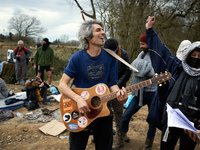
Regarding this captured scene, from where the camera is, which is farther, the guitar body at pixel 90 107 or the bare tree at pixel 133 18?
the bare tree at pixel 133 18

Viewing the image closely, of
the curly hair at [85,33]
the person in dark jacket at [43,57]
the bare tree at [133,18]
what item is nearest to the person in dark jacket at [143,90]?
the curly hair at [85,33]

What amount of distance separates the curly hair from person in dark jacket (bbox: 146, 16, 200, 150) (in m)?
0.66

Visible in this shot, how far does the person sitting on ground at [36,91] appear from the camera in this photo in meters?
5.46

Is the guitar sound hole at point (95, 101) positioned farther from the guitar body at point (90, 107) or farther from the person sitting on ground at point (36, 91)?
the person sitting on ground at point (36, 91)

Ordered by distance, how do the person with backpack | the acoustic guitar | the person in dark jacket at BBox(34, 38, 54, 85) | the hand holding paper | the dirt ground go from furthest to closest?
the person with backpack < the person in dark jacket at BBox(34, 38, 54, 85) < the dirt ground < the acoustic guitar < the hand holding paper

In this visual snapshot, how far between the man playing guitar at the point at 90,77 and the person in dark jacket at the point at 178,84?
502mm

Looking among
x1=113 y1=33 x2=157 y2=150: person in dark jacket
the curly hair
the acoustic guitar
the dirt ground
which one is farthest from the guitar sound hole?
the dirt ground

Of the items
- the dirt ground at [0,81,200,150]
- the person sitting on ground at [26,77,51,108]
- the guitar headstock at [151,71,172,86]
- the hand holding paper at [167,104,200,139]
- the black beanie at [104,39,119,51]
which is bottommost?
the dirt ground at [0,81,200,150]

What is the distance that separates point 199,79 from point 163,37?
9.13 meters

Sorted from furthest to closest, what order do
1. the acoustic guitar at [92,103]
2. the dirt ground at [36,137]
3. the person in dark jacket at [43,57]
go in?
the person in dark jacket at [43,57], the dirt ground at [36,137], the acoustic guitar at [92,103]

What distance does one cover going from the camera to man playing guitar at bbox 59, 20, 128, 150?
1925 mm

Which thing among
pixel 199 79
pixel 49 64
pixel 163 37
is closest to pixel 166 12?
pixel 163 37

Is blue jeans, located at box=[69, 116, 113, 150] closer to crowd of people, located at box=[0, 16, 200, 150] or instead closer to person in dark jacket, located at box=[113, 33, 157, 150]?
crowd of people, located at box=[0, 16, 200, 150]

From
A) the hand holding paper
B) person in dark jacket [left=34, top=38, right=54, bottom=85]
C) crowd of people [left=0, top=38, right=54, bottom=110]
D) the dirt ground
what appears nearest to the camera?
the hand holding paper
